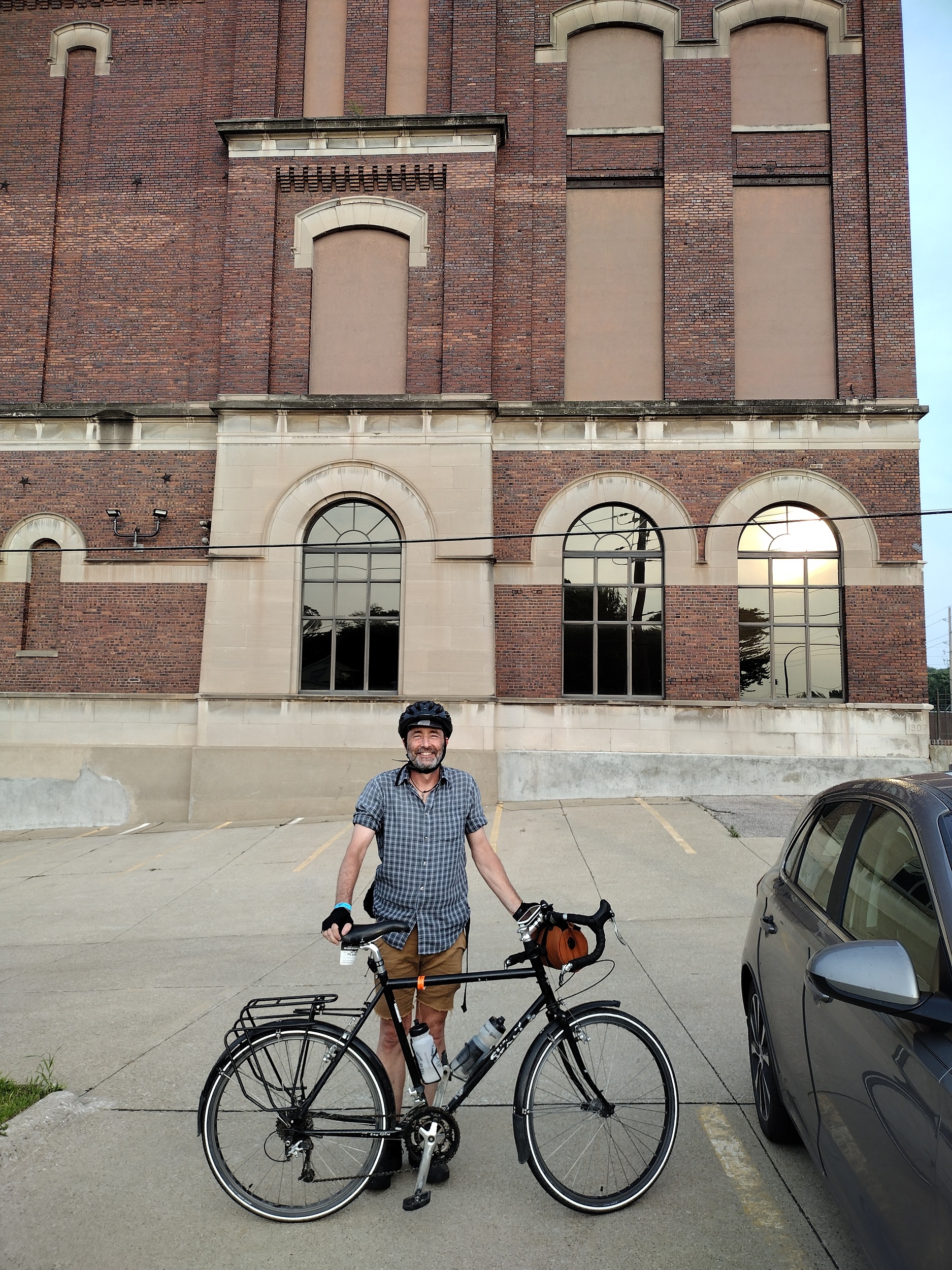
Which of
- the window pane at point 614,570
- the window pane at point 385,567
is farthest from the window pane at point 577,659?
the window pane at point 385,567

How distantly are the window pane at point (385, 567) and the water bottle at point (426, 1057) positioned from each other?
43.4 ft

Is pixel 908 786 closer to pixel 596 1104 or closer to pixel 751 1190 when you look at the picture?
pixel 596 1104

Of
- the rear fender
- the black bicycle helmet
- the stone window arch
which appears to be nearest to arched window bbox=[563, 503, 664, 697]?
the black bicycle helmet

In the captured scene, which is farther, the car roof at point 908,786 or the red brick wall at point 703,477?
the red brick wall at point 703,477

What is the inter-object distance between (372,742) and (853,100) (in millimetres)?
14994

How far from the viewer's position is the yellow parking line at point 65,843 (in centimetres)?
1326

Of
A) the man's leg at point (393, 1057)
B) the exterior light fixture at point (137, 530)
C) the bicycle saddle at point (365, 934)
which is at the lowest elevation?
the man's leg at point (393, 1057)

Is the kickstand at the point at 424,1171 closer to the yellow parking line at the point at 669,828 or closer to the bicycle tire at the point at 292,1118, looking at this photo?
the bicycle tire at the point at 292,1118

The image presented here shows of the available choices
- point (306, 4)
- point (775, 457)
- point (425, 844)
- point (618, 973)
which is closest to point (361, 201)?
point (306, 4)

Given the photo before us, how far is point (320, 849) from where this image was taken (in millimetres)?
12672

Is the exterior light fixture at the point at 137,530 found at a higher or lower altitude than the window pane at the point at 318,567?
higher

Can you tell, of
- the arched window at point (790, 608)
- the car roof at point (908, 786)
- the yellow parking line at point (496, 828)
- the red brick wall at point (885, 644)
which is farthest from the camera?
the arched window at point (790, 608)

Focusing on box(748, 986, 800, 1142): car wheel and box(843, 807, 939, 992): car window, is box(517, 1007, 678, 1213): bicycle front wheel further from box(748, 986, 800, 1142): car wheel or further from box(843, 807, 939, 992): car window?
box(843, 807, 939, 992): car window

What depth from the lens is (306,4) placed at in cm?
1748
